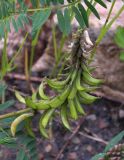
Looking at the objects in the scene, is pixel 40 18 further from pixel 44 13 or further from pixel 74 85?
pixel 74 85

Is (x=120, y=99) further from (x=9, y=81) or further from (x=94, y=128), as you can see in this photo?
(x=9, y=81)

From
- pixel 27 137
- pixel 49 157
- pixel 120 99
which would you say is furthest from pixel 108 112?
pixel 27 137

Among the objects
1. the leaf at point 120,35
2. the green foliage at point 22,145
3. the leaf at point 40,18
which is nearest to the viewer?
the leaf at point 40,18

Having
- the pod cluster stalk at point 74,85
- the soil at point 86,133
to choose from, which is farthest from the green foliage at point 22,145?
the soil at point 86,133

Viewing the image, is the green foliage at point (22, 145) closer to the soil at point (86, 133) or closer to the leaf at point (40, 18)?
the leaf at point (40, 18)

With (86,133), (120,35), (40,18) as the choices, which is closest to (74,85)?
(40,18)

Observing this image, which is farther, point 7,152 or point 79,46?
point 7,152

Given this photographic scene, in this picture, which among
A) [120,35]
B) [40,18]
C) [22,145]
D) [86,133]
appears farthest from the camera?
[86,133]
